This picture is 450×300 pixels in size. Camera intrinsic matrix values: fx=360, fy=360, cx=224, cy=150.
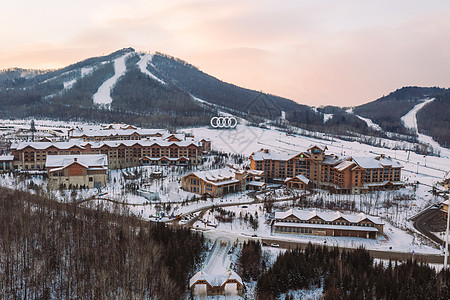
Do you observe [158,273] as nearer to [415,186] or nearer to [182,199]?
[182,199]

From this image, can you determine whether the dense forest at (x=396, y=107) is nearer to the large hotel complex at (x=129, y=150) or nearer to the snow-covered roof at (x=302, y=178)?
the snow-covered roof at (x=302, y=178)

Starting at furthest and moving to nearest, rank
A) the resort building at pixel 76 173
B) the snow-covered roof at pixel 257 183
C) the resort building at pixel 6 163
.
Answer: the resort building at pixel 6 163 → the snow-covered roof at pixel 257 183 → the resort building at pixel 76 173

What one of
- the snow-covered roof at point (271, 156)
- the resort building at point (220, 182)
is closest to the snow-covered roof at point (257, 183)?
the resort building at point (220, 182)

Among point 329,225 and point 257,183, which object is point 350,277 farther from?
point 257,183

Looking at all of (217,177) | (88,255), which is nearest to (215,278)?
(88,255)

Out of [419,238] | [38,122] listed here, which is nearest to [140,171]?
[419,238]
